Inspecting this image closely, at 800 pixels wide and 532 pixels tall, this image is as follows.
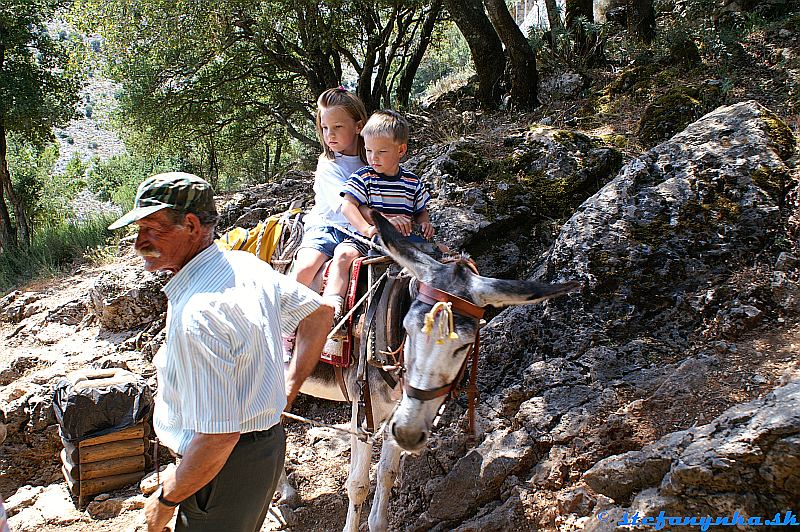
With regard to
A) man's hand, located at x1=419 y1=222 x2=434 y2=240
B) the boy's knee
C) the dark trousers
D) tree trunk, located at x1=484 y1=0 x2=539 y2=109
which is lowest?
the dark trousers

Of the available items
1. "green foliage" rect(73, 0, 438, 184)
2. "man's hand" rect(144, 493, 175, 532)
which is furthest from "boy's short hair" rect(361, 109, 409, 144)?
"green foliage" rect(73, 0, 438, 184)

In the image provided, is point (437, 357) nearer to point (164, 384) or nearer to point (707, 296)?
point (164, 384)

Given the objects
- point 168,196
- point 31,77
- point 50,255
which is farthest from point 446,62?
point 168,196

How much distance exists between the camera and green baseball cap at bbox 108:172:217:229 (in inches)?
86.5

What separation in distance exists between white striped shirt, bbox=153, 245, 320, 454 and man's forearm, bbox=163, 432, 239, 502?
0.13 ft

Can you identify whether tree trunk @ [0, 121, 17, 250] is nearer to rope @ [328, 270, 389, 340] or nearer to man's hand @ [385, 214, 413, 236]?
rope @ [328, 270, 389, 340]

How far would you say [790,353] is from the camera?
3.71 meters

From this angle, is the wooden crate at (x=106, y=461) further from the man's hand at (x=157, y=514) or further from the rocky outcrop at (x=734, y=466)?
the rocky outcrop at (x=734, y=466)

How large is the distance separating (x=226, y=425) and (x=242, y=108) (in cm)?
1269

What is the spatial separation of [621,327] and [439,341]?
2.12 meters

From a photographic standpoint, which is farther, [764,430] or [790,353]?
[790,353]

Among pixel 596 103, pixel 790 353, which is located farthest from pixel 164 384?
pixel 596 103

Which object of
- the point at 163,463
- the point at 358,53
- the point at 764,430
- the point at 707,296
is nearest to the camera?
the point at 764,430

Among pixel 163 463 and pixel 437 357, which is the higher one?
pixel 437 357
